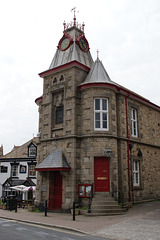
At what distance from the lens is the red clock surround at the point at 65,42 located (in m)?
20.0

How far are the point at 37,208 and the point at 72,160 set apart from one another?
464cm

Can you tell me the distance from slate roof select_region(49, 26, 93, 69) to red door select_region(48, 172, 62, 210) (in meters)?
8.52

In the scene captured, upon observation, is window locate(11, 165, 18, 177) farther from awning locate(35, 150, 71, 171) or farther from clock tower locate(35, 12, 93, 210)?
→ awning locate(35, 150, 71, 171)

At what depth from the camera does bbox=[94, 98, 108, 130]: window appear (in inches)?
672

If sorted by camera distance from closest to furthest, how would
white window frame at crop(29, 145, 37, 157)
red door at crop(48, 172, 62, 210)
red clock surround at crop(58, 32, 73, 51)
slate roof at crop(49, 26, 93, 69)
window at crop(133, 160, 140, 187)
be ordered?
red door at crop(48, 172, 62, 210) → window at crop(133, 160, 140, 187) → slate roof at crop(49, 26, 93, 69) → red clock surround at crop(58, 32, 73, 51) → white window frame at crop(29, 145, 37, 157)

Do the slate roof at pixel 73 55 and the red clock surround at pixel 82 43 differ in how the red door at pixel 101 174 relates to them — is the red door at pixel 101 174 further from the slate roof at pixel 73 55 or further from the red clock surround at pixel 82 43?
the red clock surround at pixel 82 43

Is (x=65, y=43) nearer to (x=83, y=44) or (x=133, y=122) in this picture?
(x=83, y=44)

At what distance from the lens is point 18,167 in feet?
108

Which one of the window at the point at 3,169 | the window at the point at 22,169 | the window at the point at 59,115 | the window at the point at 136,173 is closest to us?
the window at the point at 59,115

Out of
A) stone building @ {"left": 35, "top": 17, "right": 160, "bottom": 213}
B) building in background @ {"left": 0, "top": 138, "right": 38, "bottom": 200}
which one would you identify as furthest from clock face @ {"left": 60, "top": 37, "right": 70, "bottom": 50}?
building in background @ {"left": 0, "top": 138, "right": 38, "bottom": 200}

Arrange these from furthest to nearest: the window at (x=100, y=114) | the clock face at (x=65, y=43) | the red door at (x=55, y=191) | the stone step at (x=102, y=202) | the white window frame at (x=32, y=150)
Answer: the white window frame at (x=32, y=150)
the clock face at (x=65, y=43)
the window at (x=100, y=114)
the red door at (x=55, y=191)
the stone step at (x=102, y=202)

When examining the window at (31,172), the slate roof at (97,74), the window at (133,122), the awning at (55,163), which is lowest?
the window at (31,172)

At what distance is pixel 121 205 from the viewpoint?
1594 centimetres

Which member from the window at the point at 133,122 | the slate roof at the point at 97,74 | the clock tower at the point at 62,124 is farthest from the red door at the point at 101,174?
A: the slate roof at the point at 97,74
